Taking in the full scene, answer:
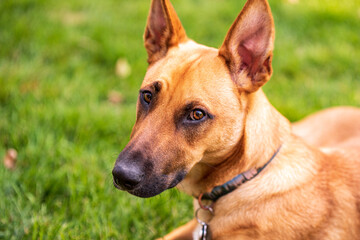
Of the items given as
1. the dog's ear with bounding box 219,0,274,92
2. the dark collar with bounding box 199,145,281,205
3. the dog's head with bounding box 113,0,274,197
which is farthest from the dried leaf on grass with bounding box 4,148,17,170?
the dog's ear with bounding box 219,0,274,92

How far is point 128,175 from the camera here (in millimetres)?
2434

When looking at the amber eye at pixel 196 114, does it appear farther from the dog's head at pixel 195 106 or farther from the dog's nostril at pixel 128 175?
the dog's nostril at pixel 128 175

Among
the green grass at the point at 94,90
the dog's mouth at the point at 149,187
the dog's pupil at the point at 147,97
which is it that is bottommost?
the green grass at the point at 94,90

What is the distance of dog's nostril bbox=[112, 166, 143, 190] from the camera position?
244 centimetres

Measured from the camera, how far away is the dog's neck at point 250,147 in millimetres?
2781

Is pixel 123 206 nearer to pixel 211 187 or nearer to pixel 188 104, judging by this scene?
pixel 211 187

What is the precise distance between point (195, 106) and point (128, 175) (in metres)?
0.64

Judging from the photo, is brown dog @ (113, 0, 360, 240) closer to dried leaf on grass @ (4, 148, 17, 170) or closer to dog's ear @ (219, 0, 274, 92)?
dog's ear @ (219, 0, 274, 92)

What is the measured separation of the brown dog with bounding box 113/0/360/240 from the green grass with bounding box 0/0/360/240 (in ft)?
3.13

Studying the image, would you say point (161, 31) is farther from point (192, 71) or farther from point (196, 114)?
point (196, 114)

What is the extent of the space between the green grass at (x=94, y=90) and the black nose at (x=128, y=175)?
3.24 ft

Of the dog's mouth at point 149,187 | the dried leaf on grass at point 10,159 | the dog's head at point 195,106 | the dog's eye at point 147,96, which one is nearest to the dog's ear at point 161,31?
the dog's head at point 195,106

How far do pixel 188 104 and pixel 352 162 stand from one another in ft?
4.93

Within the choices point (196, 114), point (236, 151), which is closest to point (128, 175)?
point (196, 114)
